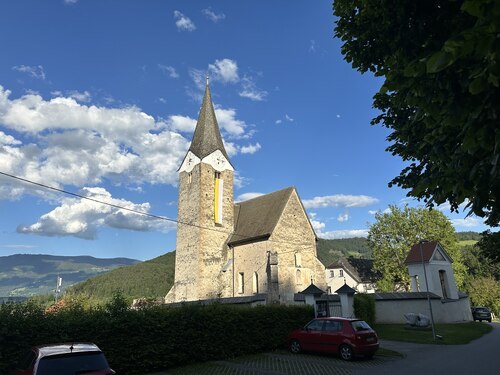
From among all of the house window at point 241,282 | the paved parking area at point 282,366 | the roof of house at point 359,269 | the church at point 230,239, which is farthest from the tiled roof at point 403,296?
the roof of house at point 359,269

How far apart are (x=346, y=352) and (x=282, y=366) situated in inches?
113

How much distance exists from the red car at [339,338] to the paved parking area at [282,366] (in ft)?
1.28

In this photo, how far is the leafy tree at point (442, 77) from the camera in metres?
3.16

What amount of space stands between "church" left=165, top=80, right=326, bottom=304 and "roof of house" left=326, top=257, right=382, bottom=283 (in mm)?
24567

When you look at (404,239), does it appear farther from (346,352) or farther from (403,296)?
(346,352)

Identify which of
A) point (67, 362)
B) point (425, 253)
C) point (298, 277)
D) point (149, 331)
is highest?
point (425, 253)

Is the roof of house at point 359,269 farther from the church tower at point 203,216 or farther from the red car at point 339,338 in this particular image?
the red car at point 339,338

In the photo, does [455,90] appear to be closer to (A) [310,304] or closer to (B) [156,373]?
(B) [156,373]

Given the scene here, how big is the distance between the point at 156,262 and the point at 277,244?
2363 inches

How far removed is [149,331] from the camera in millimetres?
13094

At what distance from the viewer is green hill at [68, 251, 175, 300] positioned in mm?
70062

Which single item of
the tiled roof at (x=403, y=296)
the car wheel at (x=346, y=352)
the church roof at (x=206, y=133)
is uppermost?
the church roof at (x=206, y=133)

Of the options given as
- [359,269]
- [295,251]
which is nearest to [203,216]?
[295,251]

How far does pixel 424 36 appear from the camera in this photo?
250 inches
